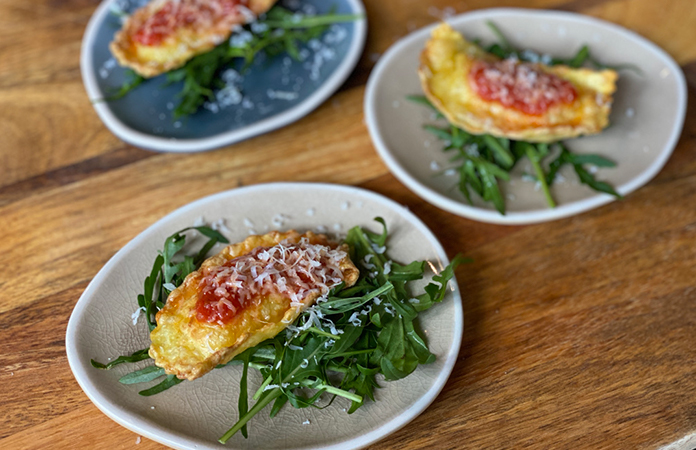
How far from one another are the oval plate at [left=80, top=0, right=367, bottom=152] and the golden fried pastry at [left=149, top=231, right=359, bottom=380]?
0.89m

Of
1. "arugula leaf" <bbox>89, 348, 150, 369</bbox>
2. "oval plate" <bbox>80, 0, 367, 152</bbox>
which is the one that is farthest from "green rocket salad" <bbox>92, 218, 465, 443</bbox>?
"oval plate" <bbox>80, 0, 367, 152</bbox>

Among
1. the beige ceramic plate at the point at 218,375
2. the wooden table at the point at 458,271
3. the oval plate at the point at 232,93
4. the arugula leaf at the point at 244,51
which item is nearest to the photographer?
the beige ceramic plate at the point at 218,375

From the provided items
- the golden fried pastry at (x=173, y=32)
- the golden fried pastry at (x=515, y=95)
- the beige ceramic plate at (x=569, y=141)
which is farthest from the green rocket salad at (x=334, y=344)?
the golden fried pastry at (x=173, y=32)

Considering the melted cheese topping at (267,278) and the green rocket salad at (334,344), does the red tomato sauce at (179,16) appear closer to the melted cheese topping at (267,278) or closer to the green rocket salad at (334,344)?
the green rocket salad at (334,344)

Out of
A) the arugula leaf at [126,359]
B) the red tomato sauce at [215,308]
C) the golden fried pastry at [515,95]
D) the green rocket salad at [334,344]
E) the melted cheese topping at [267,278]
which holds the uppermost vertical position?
the golden fried pastry at [515,95]

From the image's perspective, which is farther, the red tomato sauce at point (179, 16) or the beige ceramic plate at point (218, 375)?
the red tomato sauce at point (179, 16)

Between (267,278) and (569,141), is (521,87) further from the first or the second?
(267,278)

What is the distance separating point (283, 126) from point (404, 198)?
2.41 ft

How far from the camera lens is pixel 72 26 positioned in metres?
3.45

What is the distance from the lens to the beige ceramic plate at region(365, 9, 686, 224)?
269 centimetres

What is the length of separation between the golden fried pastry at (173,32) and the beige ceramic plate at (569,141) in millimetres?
873

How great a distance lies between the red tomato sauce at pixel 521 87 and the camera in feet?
8.97

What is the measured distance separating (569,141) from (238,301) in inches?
75.7

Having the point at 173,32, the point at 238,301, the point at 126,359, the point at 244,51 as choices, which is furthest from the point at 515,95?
the point at 126,359
